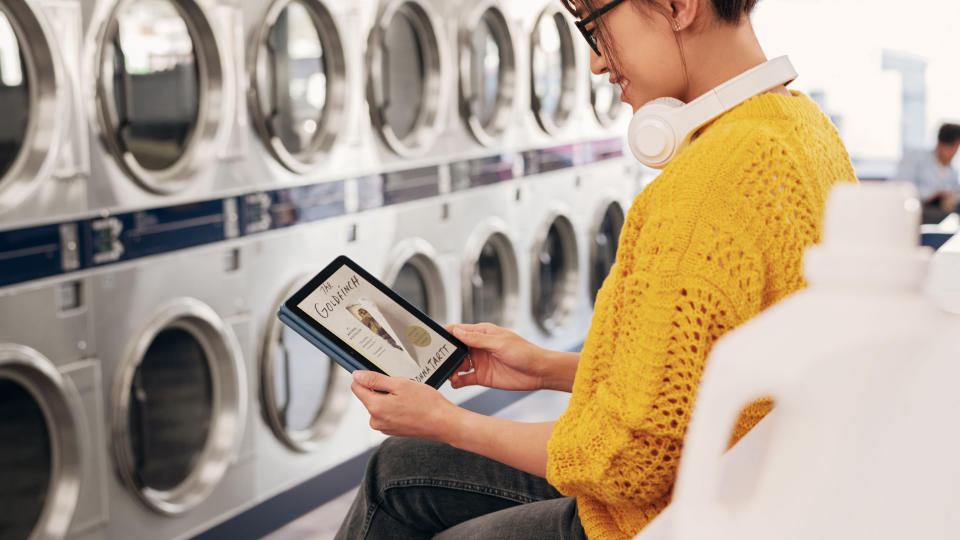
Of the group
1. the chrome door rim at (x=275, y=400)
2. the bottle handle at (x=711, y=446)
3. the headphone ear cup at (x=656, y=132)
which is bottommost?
the chrome door rim at (x=275, y=400)

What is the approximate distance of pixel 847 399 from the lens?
1.51ft

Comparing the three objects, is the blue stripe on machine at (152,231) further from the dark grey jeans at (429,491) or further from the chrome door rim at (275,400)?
the dark grey jeans at (429,491)

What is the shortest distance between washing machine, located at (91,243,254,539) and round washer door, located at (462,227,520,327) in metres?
1.59

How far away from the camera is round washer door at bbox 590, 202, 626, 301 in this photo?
558 centimetres

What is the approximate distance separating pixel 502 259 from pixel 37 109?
2.61 meters

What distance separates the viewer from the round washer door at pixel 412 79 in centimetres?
374

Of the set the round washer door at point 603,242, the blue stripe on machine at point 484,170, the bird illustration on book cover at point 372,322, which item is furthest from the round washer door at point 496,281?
the bird illustration on book cover at point 372,322

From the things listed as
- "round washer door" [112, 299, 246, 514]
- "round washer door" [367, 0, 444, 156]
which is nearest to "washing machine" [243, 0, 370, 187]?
"round washer door" [367, 0, 444, 156]

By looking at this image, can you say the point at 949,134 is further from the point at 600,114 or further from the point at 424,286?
the point at 424,286

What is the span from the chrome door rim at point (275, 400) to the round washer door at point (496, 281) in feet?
3.22

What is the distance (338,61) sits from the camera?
3322 mm

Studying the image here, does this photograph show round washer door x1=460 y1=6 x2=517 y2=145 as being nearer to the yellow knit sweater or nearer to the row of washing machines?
the row of washing machines

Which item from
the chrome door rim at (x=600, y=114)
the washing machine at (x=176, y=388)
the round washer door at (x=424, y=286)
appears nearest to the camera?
the washing machine at (x=176, y=388)

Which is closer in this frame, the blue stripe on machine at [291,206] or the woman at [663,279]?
the woman at [663,279]
